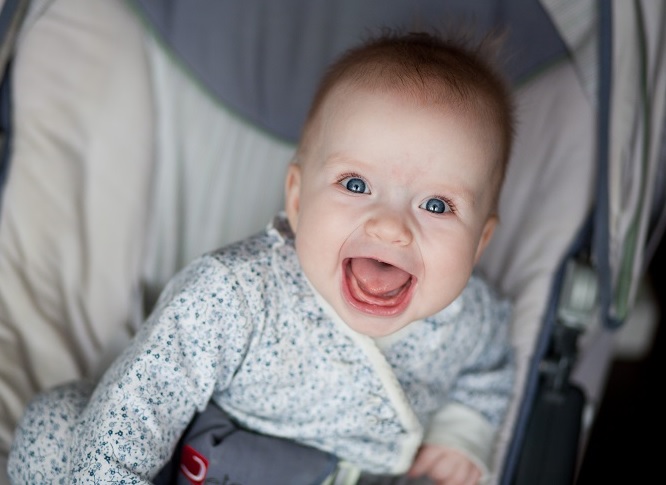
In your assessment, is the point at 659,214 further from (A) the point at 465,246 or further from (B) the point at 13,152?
(B) the point at 13,152

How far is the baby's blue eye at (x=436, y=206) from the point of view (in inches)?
38.1

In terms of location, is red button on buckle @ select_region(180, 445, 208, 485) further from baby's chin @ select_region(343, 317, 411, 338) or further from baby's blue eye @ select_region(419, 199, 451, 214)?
baby's blue eye @ select_region(419, 199, 451, 214)

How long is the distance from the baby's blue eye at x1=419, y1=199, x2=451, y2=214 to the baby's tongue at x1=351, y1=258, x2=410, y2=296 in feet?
0.25

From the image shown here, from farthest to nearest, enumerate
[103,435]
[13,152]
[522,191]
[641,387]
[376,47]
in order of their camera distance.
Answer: [641,387], [522,191], [13,152], [376,47], [103,435]

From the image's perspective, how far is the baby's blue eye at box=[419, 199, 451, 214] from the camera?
969 millimetres

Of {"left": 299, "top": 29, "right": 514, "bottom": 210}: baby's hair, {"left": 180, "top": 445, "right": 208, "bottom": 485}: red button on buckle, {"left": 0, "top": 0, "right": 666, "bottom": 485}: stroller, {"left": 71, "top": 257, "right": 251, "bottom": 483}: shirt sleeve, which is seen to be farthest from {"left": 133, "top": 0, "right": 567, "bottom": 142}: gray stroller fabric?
{"left": 180, "top": 445, "right": 208, "bottom": 485}: red button on buckle

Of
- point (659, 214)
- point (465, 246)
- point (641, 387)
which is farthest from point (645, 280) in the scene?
point (465, 246)

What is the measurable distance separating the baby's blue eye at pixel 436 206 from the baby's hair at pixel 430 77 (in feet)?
0.28

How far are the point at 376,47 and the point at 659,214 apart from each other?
0.60m

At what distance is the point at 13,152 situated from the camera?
4.19ft

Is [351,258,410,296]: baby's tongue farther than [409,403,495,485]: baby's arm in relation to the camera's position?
No

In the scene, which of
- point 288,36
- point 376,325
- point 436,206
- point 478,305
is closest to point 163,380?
point 376,325

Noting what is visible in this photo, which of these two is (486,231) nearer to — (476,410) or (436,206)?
(436,206)

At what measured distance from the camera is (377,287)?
3.17ft
